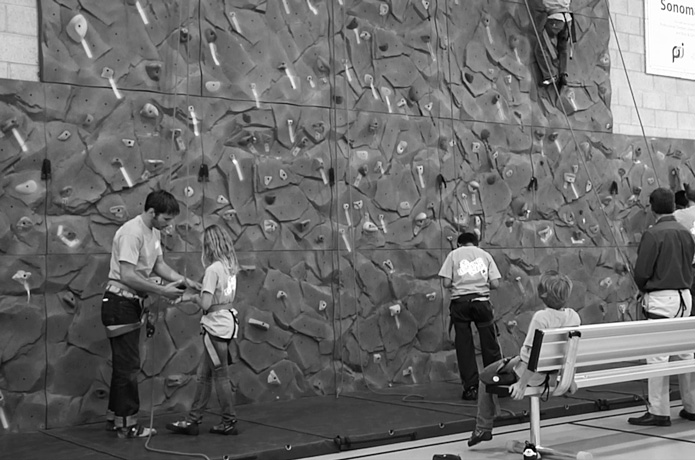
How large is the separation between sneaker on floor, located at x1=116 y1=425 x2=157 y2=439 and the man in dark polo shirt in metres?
3.54

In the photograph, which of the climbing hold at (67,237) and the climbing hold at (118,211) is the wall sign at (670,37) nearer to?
the climbing hold at (118,211)

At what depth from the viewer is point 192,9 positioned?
7574 millimetres

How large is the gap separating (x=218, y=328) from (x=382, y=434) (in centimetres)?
136

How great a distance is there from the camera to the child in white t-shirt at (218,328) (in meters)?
6.25

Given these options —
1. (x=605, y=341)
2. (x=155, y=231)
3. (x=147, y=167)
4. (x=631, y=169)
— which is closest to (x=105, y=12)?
(x=147, y=167)

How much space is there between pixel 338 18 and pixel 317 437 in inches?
162

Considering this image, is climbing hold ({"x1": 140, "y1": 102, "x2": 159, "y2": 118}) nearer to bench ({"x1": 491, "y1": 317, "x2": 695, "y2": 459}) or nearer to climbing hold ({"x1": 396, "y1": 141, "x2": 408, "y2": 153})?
climbing hold ({"x1": 396, "y1": 141, "x2": 408, "y2": 153})

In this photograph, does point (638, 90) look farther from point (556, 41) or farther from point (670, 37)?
point (556, 41)

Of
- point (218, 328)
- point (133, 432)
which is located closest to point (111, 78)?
point (218, 328)

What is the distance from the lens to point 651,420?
257 inches

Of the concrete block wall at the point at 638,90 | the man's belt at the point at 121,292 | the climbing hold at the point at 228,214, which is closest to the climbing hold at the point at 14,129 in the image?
the man's belt at the point at 121,292

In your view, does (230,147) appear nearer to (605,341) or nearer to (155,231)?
(155,231)

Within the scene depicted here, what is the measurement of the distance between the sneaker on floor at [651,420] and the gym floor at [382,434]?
0.27 ft

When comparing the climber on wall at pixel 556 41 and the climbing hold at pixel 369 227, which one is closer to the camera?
the climbing hold at pixel 369 227
